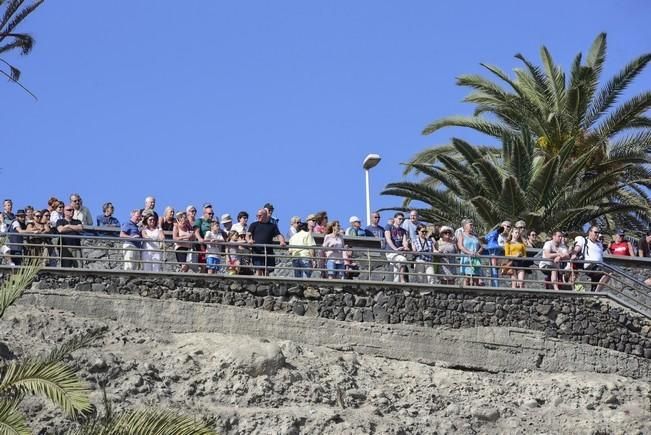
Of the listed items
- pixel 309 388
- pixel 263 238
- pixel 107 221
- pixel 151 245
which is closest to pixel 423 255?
pixel 263 238

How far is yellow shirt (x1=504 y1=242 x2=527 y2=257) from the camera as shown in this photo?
3009 cm

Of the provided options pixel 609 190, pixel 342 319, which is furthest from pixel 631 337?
pixel 609 190

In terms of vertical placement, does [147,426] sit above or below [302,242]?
below

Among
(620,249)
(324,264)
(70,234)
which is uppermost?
(70,234)

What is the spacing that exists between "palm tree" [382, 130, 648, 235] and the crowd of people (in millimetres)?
3705

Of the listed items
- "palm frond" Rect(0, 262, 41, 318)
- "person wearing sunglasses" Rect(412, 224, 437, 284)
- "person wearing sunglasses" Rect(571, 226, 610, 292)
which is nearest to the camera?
"palm frond" Rect(0, 262, 41, 318)

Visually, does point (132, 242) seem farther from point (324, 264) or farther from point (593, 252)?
point (593, 252)

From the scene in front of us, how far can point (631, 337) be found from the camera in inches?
1161

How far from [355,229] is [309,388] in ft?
17.6

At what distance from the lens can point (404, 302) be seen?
29141 mm

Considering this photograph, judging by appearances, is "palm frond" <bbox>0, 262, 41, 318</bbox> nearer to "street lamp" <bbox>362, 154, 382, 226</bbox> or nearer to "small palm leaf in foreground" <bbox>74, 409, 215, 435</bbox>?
"small palm leaf in foreground" <bbox>74, 409, 215, 435</bbox>

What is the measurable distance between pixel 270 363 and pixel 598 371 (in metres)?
5.90

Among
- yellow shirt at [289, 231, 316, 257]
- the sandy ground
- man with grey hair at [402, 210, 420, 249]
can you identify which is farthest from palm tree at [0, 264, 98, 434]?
man with grey hair at [402, 210, 420, 249]

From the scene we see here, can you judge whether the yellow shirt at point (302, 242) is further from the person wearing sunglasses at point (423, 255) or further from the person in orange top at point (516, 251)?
the person in orange top at point (516, 251)
